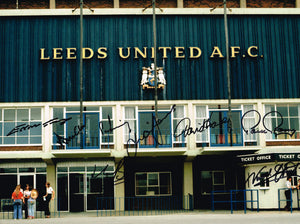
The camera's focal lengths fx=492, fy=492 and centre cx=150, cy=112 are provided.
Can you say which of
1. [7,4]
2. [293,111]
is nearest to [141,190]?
[293,111]

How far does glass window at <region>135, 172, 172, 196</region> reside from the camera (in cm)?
3247

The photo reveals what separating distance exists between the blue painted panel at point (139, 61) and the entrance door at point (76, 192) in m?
4.97

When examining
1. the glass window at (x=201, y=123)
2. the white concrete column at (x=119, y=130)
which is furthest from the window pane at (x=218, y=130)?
the white concrete column at (x=119, y=130)

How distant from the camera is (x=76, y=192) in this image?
30844mm

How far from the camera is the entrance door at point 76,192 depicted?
3062 cm

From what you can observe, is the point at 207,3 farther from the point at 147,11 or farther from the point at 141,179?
the point at 141,179

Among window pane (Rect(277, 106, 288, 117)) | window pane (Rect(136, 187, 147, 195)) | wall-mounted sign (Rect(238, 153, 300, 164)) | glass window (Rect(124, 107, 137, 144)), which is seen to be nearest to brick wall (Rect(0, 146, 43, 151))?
glass window (Rect(124, 107, 137, 144))

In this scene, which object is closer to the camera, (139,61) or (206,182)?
(139,61)

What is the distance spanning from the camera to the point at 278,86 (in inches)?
1278

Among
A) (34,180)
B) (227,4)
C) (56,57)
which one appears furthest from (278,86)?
(34,180)

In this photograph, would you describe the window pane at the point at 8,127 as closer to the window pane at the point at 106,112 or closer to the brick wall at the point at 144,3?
the window pane at the point at 106,112
